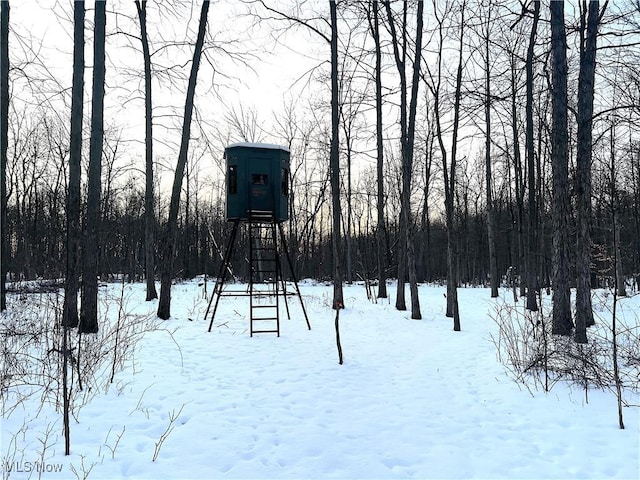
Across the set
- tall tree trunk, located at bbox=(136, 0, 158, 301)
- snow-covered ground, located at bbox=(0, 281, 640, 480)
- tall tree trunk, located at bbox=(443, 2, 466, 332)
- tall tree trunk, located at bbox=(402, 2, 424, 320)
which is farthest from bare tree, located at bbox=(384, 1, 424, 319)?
tall tree trunk, located at bbox=(136, 0, 158, 301)

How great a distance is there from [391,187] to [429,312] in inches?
765

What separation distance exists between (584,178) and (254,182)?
6.77 metres

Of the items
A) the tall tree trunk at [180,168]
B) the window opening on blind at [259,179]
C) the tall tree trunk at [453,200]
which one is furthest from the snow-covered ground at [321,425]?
the window opening on blind at [259,179]

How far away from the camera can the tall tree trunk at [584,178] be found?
6566mm

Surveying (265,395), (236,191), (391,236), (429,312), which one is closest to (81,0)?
(236,191)

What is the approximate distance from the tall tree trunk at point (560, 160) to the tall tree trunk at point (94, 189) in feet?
28.6

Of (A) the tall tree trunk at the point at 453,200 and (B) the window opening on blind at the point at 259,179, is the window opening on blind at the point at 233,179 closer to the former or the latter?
(B) the window opening on blind at the point at 259,179

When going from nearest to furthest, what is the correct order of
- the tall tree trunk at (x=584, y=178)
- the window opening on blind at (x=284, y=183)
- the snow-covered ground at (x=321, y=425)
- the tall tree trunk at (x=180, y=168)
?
the snow-covered ground at (x=321, y=425) < the tall tree trunk at (x=584, y=178) < the window opening on blind at (x=284, y=183) < the tall tree trunk at (x=180, y=168)

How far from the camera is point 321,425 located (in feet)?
12.3

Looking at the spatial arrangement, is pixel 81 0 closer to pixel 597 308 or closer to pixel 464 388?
pixel 464 388

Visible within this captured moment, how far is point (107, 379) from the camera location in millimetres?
4676

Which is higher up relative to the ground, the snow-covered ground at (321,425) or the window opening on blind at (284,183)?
the window opening on blind at (284,183)

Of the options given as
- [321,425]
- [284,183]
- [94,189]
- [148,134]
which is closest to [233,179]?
[284,183]

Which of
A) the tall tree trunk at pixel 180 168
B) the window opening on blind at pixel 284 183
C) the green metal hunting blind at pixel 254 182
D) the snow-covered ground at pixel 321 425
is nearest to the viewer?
the snow-covered ground at pixel 321 425
